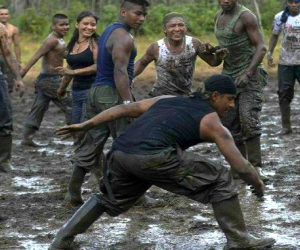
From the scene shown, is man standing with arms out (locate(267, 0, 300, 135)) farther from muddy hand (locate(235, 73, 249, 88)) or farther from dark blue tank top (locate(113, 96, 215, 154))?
dark blue tank top (locate(113, 96, 215, 154))

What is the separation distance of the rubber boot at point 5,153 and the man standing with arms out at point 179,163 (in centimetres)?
365

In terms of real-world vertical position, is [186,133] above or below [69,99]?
above

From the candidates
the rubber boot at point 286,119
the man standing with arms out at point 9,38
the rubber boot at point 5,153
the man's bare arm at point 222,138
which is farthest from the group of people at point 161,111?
the man standing with arms out at point 9,38

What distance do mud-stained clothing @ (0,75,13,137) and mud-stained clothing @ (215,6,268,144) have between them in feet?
7.58

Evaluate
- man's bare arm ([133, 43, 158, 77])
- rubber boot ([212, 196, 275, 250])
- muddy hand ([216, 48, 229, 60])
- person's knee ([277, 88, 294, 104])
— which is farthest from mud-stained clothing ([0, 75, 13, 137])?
person's knee ([277, 88, 294, 104])

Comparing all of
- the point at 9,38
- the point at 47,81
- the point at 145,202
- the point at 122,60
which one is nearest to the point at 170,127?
the point at 122,60

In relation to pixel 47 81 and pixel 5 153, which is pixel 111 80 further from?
pixel 47 81

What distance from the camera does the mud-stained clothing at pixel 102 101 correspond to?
820cm

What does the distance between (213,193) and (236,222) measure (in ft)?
0.88

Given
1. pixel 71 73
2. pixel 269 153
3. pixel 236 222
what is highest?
pixel 71 73

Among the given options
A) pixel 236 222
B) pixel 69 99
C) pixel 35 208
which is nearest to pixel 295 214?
pixel 236 222

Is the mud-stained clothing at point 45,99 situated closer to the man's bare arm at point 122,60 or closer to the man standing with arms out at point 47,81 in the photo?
the man standing with arms out at point 47,81

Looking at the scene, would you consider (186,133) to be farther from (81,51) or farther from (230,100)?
(81,51)

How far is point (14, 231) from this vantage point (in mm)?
7539
